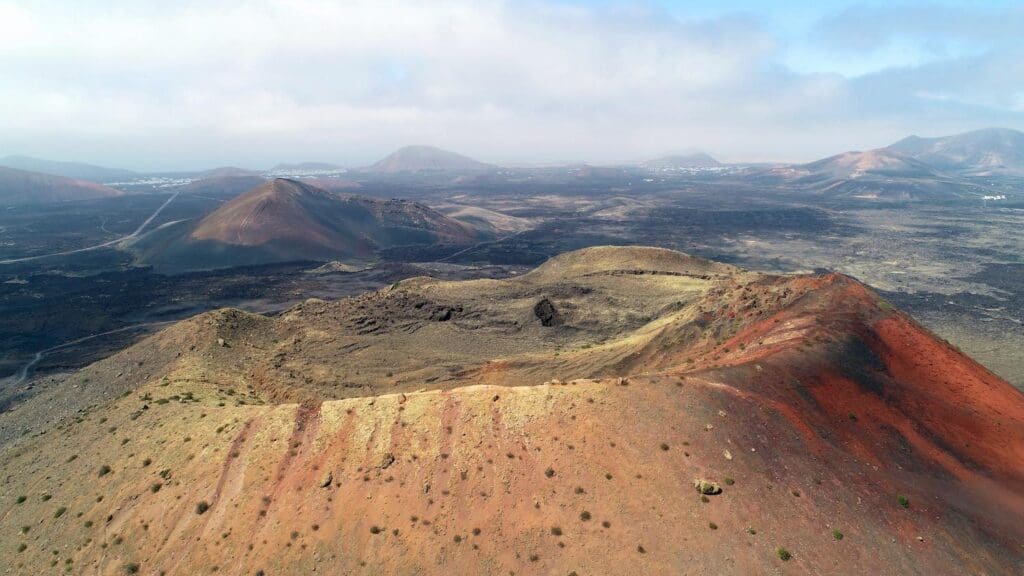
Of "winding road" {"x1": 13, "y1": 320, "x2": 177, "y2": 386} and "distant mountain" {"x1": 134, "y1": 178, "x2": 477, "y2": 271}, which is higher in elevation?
"distant mountain" {"x1": 134, "y1": 178, "x2": 477, "y2": 271}

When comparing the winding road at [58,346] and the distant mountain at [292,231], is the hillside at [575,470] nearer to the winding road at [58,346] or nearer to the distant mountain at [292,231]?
the winding road at [58,346]

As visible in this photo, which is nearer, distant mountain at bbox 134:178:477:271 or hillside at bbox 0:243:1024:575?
hillside at bbox 0:243:1024:575

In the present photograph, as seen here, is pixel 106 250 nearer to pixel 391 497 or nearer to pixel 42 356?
pixel 42 356

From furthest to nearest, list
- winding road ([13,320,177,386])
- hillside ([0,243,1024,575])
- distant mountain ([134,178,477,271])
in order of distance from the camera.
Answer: distant mountain ([134,178,477,271]) → winding road ([13,320,177,386]) → hillside ([0,243,1024,575])

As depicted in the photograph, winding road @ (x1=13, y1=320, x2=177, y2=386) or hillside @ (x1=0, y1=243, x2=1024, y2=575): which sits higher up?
hillside @ (x1=0, y1=243, x2=1024, y2=575)

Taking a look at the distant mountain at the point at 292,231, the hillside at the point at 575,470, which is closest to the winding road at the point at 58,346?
the hillside at the point at 575,470

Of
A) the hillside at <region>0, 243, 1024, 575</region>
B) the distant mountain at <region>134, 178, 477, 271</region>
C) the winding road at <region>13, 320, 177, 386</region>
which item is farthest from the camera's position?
the distant mountain at <region>134, 178, 477, 271</region>

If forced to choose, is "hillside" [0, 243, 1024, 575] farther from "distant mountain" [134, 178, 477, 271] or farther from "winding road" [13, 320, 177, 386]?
"distant mountain" [134, 178, 477, 271]

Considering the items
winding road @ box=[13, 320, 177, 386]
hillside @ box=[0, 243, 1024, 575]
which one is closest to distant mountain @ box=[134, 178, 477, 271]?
winding road @ box=[13, 320, 177, 386]

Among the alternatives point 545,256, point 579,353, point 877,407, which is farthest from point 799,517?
point 545,256
